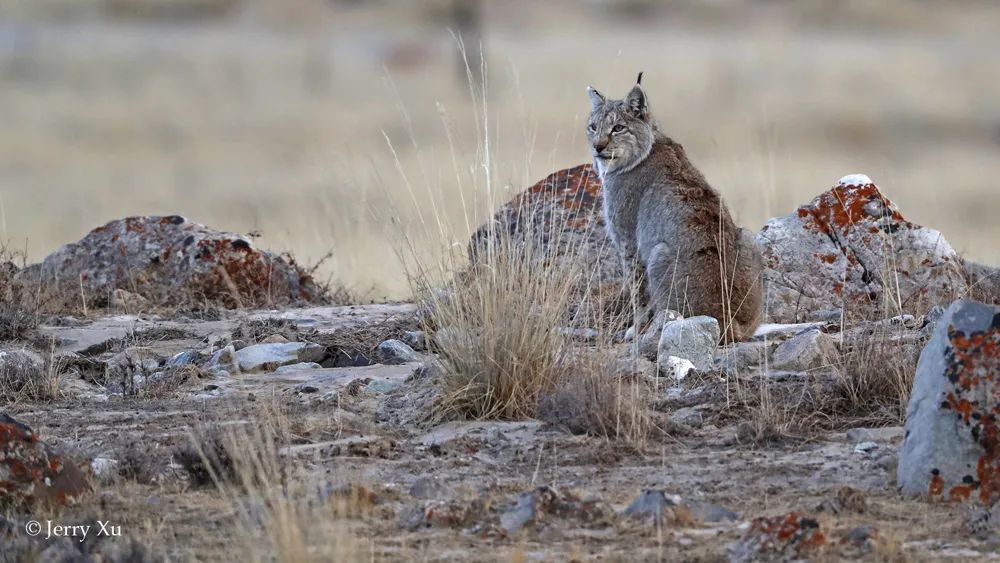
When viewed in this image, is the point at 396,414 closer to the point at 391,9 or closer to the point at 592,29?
the point at 592,29

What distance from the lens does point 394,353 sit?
8.19 meters

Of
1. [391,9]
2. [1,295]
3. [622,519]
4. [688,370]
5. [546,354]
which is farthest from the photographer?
[391,9]

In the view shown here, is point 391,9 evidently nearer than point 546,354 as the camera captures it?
No

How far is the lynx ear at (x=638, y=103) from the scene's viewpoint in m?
9.38

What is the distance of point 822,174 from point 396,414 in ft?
53.1

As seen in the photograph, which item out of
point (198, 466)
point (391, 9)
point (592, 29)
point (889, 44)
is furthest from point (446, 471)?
point (391, 9)

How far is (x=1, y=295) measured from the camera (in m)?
9.66

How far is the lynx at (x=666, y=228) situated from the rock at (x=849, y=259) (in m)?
0.85

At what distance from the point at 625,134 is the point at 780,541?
5.27 m

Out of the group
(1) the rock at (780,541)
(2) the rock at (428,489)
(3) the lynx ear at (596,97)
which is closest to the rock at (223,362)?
(2) the rock at (428,489)

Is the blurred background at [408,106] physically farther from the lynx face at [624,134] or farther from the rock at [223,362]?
the rock at [223,362]

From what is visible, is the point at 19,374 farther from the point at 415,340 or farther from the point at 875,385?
the point at 875,385

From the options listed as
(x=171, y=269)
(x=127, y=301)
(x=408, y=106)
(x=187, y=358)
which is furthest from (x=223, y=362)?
(x=408, y=106)

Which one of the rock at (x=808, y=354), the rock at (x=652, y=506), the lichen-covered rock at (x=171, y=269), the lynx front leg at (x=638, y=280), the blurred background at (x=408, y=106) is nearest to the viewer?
the rock at (x=652, y=506)
